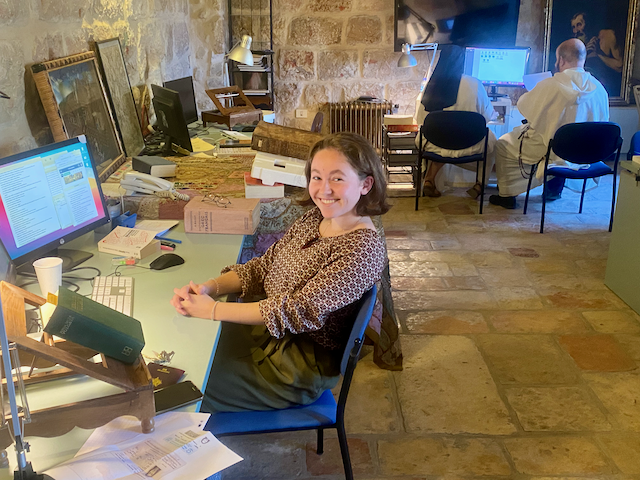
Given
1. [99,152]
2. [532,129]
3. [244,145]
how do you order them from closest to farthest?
[99,152]
[244,145]
[532,129]

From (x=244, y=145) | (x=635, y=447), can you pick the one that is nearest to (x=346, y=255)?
(x=635, y=447)

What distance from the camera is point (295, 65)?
6.49m

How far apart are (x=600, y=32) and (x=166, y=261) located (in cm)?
572

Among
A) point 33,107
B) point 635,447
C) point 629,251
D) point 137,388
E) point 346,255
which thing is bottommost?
point 635,447

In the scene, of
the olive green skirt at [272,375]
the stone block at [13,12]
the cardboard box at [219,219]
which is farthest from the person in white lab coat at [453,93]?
the olive green skirt at [272,375]

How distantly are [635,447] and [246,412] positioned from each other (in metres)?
1.53

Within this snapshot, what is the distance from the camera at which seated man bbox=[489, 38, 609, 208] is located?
15.8 feet

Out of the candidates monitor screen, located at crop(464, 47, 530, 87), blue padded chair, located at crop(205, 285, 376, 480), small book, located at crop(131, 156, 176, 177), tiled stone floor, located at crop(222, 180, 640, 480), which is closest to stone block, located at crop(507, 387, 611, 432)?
tiled stone floor, located at crop(222, 180, 640, 480)

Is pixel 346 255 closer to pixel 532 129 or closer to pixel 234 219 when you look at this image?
pixel 234 219

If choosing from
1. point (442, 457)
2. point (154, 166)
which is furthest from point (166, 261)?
point (442, 457)

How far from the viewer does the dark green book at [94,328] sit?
1.21m

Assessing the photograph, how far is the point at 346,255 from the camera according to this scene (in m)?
1.76

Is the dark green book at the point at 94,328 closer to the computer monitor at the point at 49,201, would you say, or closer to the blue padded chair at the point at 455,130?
the computer monitor at the point at 49,201

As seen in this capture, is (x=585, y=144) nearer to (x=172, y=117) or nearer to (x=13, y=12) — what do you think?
(x=172, y=117)
